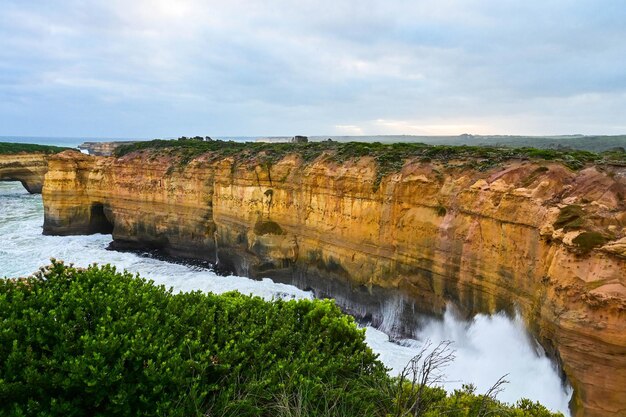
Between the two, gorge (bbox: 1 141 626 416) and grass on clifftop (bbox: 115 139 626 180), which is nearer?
gorge (bbox: 1 141 626 416)

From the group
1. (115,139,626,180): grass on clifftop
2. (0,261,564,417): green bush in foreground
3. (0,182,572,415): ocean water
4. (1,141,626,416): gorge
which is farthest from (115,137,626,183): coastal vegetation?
(0,261,564,417): green bush in foreground

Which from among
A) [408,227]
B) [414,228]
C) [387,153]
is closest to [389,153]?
[387,153]

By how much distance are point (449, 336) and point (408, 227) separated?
4.37 m

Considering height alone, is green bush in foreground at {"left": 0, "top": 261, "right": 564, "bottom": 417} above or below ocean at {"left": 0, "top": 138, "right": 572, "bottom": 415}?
above

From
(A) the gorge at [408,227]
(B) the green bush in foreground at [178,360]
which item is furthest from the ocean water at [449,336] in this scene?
(B) the green bush in foreground at [178,360]

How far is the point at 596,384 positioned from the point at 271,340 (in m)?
8.08

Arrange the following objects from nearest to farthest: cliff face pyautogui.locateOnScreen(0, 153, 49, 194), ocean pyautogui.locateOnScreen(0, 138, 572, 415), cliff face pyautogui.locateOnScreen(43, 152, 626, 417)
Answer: cliff face pyautogui.locateOnScreen(43, 152, 626, 417), ocean pyautogui.locateOnScreen(0, 138, 572, 415), cliff face pyautogui.locateOnScreen(0, 153, 49, 194)

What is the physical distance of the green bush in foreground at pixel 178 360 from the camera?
5.64 m

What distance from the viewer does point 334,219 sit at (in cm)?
1945

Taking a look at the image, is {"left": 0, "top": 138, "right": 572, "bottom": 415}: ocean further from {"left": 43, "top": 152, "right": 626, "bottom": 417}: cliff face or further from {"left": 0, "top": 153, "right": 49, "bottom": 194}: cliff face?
{"left": 0, "top": 153, "right": 49, "bottom": 194}: cliff face

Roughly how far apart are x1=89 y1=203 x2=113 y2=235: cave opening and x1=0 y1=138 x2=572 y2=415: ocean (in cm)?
246

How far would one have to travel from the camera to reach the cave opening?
30844mm

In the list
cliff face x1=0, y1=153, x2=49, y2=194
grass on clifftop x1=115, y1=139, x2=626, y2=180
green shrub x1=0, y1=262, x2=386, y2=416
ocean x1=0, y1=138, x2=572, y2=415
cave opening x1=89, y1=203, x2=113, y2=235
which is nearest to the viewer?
green shrub x1=0, y1=262, x2=386, y2=416

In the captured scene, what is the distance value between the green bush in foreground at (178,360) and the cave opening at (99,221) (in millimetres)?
24762
